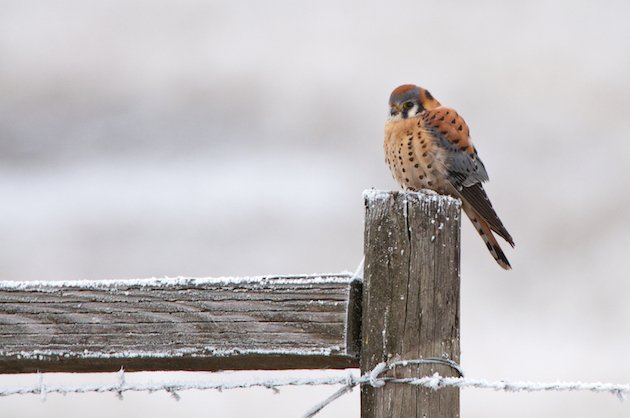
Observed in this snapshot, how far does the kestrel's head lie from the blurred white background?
5.33 metres

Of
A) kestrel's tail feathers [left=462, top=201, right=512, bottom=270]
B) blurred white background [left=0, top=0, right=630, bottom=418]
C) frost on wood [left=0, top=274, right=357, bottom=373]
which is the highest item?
blurred white background [left=0, top=0, right=630, bottom=418]

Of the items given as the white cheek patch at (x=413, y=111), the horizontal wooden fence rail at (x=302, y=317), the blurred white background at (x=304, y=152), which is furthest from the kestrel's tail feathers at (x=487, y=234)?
the blurred white background at (x=304, y=152)

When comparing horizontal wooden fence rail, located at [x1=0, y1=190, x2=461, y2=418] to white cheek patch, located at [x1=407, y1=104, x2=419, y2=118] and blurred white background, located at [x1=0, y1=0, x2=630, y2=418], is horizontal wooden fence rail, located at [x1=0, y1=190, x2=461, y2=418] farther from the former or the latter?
blurred white background, located at [x1=0, y1=0, x2=630, y2=418]

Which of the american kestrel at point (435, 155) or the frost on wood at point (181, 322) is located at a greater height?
the american kestrel at point (435, 155)

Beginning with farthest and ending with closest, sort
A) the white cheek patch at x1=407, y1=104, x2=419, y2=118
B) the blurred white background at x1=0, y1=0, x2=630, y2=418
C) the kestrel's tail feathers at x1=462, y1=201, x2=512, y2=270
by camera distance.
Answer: the blurred white background at x1=0, y1=0, x2=630, y2=418, the white cheek patch at x1=407, y1=104, x2=419, y2=118, the kestrel's tail feathers at x1=462, y1=201, x2=512, y2=270

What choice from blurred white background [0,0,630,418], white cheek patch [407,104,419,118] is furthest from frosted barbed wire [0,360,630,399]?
blurred white background [0,0,630,418]

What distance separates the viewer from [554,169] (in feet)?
56.7

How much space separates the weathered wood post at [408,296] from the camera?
268cm

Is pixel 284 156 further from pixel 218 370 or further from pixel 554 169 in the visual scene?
pixel 218 370

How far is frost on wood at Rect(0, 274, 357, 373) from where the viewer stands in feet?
8.77

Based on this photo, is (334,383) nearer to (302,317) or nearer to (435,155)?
(302,317)

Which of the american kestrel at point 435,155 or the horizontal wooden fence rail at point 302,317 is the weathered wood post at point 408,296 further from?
the american kestrel at point 435,155

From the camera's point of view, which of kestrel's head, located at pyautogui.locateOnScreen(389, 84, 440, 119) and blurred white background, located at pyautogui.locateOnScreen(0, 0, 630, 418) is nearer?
kestrel's head, located at pyautogui.locateOnScreen(389, 84, 440, 119)

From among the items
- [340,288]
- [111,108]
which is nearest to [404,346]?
[340,288]
